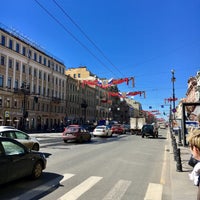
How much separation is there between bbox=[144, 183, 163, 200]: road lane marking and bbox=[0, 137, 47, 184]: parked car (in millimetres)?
3283

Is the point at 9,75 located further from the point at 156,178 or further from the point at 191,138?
the point at 191,138

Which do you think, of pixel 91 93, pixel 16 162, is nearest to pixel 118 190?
pixel 16 162

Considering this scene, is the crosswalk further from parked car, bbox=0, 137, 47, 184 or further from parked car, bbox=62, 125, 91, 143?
parked car, bbox=62, 125, 91, 143

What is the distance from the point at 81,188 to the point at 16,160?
1.86 meters

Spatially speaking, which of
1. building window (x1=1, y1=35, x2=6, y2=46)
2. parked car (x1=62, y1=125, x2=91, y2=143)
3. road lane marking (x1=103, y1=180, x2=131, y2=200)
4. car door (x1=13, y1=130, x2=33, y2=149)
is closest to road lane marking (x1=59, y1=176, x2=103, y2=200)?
road lane marking (x1=103, y1=180, x2=131, y2=200)

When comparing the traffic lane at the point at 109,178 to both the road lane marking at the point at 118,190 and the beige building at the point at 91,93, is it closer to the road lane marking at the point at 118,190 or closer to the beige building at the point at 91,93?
the road lane marking at the point at 118,190

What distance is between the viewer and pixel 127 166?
11852mm

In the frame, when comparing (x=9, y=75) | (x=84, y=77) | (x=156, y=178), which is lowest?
(x=156, y=178)

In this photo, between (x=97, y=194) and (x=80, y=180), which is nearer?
(x=97, y=194)

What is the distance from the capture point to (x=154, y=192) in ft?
24.7

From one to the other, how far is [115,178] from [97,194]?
2.15m

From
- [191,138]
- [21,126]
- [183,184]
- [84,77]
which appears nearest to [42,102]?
[21,126]

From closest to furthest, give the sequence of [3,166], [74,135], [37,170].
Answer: [3,166] < [37,170] < [74,135]

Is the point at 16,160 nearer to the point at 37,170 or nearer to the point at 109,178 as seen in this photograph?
the point at 37,170
